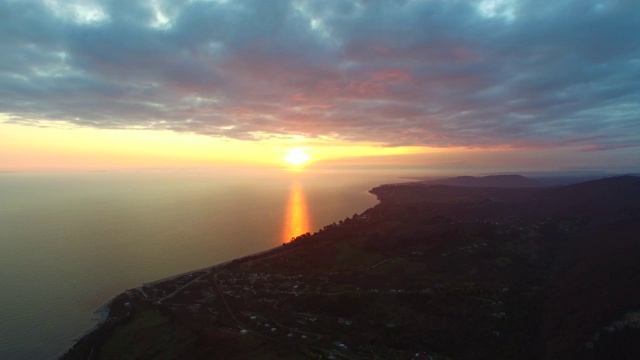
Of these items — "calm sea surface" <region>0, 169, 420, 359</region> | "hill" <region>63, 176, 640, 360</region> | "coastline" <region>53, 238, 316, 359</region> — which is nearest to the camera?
"hill" <region>63, 176, 640, 360</region>

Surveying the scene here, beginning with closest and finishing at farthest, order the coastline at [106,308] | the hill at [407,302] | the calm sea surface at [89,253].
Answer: the hill at [407,302] < the coastline at [106,308] < the calm sea surface at [89,253]

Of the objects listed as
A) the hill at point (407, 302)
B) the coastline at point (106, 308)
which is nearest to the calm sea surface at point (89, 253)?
→ the coastline at point (106, 308)

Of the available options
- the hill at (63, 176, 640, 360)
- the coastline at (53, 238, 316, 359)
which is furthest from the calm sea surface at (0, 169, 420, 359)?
the hill at (63, 176, 640, 360)

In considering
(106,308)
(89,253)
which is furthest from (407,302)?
(89,253)

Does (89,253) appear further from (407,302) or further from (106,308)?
(407,302)

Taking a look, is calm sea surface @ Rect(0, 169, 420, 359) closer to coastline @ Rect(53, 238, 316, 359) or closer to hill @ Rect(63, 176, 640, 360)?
coastline @ Rect(53, 238, 316, 359)

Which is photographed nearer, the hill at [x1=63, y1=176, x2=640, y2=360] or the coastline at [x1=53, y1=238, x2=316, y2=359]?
the hill at [x1=63, y1=176, x2=640, y2=360]

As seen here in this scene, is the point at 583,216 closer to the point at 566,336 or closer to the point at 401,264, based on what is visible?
the point at 401,264

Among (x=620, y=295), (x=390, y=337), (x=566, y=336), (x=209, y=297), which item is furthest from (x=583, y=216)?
(x=209, y=297)

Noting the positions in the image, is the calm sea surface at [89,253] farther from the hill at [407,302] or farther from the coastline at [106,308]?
the hill at [407,302]
